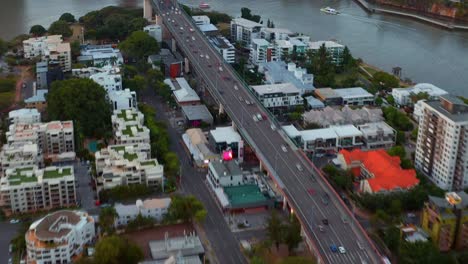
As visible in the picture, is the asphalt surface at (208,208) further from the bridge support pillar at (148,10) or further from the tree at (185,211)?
the bridge support pillar at (148,10)

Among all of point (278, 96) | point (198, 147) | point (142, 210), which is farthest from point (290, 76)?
point (142, 210)

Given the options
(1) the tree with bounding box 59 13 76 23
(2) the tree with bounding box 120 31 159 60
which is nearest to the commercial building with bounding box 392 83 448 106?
(2) the tree with bounding box 120 31 159 60

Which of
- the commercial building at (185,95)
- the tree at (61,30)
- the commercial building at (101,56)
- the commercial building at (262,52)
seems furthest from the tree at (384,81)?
the tree at (61,30)

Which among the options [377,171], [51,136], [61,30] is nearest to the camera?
[377,171]

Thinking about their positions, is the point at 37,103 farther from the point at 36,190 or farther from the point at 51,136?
the point at 36,190

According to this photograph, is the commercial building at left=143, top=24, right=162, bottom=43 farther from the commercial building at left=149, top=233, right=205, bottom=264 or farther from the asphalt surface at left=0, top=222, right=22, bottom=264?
the commercial building at left=149, top=233, right=205, bottom=264

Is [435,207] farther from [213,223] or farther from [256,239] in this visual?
[213,223]

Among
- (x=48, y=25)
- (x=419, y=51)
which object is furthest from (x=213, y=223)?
(x=48, y=25)
